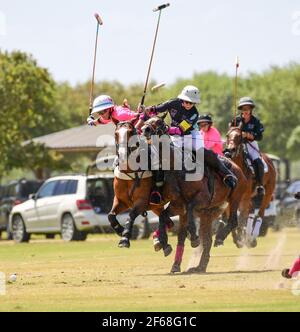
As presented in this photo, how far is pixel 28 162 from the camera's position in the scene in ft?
159

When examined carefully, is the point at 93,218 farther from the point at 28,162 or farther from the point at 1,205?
the point at 28,162

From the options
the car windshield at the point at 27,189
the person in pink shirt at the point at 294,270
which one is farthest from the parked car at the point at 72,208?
the person in pink shirt at the point at 294,270

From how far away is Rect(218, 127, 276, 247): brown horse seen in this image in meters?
24.9

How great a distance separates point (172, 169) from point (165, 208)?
829mm

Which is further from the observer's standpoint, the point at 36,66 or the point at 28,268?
the point at 36,66

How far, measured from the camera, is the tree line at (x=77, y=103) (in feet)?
157

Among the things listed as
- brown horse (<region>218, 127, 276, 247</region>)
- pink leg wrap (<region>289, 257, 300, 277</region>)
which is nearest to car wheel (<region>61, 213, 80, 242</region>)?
brown horse (<region>218, 127, 276, 247</region>)

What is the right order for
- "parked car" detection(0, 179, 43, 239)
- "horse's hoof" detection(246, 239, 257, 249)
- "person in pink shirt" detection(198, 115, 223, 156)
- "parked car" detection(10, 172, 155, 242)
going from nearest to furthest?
"person in pink shirt" detection(198, 115, 223, 156), "horse's hoof" detection(246, 239, 257, 249), "parked car" detection(10, 172, 155, 242), "parked car" detection(0, 179, 43, 239)

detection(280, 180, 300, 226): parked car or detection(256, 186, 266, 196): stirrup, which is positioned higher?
detection(256, 186, 266, 196): stirrup

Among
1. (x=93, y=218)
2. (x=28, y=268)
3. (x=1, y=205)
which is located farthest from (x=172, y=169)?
(x=1, y=205)

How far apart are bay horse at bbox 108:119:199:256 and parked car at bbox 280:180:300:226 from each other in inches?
765

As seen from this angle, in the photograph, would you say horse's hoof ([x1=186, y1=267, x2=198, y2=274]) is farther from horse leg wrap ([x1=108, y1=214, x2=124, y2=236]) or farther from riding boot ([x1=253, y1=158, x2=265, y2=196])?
riding boot ([x1=253, y1=158, x2=265, y2=196])

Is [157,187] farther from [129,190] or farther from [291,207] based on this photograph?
[291,207]

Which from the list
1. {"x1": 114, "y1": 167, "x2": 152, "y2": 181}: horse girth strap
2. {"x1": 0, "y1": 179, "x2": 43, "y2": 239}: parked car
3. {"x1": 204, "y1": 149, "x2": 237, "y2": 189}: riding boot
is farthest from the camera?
{"x1": 0, "y1": 179, "x2": 43, "y2": 239}: parked car
